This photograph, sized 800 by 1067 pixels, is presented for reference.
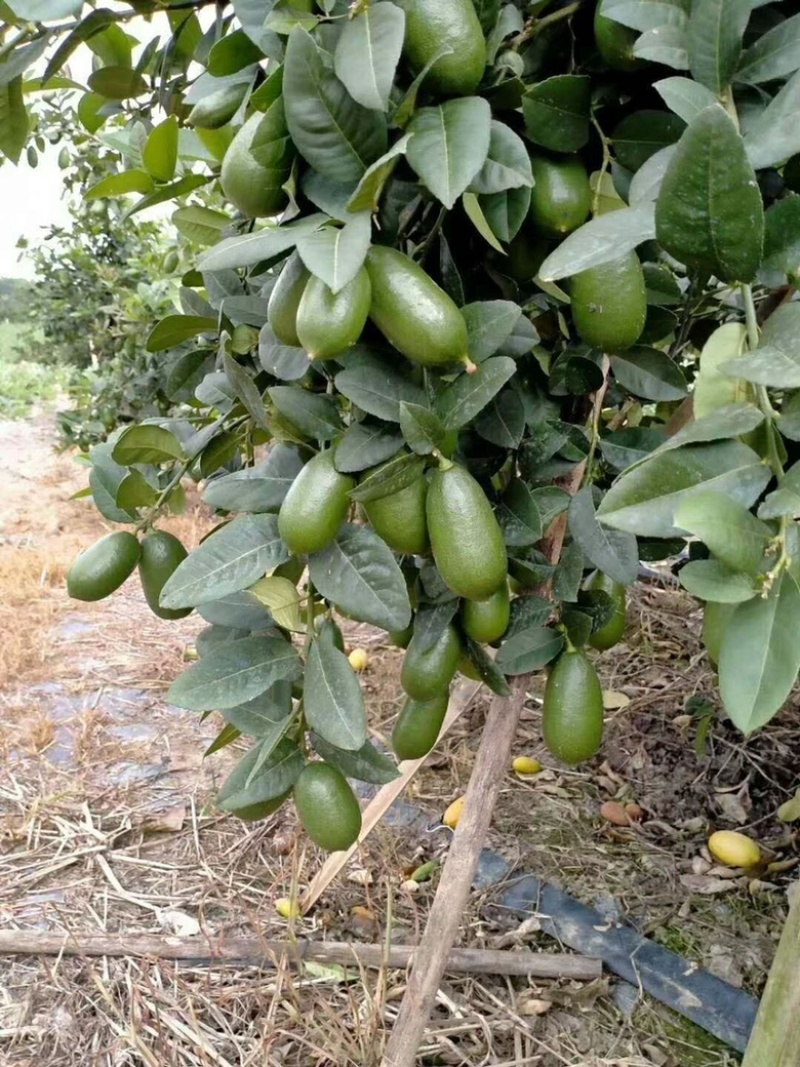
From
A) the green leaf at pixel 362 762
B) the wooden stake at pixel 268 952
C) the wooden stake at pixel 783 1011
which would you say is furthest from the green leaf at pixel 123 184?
→ the wooden stake at pixel 268 952

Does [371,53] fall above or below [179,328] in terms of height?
above

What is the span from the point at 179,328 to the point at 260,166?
0.91ft

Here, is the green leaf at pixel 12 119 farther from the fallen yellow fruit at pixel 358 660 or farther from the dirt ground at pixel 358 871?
the fallen yellow fruit at pixel 358 660

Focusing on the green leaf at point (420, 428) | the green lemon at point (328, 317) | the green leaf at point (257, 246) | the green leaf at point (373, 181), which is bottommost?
the green leaf at point (420, 428)

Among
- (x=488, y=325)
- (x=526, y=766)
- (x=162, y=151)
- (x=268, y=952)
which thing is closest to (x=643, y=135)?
(x=488, y=325)

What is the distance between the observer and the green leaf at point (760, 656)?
36 centimetres

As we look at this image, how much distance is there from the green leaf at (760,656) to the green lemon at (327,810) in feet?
1.10

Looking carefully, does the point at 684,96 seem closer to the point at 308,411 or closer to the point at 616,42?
the point at 616,42

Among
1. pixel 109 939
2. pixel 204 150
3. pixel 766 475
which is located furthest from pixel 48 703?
pixel 766 475

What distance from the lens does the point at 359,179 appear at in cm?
44

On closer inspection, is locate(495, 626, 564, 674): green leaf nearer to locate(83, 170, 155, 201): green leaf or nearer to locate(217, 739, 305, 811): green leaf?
locate(217, 739, 305, 811): green leaf

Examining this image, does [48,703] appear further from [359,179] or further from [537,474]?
[359,179]

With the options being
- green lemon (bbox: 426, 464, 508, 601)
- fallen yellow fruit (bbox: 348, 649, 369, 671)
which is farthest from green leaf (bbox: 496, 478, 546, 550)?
fallen yellow fruit (bbox: 348, 649, 369, 671)

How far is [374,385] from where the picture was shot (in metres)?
0.51
